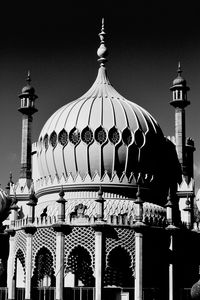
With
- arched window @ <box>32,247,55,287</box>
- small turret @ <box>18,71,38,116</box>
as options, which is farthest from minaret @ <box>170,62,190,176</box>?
arched window @ <box>32,247,55,287</box>

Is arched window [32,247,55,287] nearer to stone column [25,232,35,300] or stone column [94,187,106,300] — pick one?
stone column [25,232,35,300]

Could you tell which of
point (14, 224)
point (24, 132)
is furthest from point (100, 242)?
point (24, 132)

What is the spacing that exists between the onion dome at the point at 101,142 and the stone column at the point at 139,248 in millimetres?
4159

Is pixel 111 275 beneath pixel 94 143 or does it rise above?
beneath

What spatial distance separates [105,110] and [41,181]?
6.00 m

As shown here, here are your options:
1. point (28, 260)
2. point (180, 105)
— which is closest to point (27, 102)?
point (180, 105)

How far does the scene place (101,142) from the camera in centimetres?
4322

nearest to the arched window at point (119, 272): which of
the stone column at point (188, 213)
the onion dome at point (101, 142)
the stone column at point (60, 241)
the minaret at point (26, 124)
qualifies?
the stone column at point (60, 241)

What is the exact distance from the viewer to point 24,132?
51625 mm

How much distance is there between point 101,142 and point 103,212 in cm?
570

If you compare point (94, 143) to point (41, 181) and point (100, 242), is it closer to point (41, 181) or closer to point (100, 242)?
point (41, 181)

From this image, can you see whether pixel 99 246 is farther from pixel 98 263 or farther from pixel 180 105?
pixel 180 105

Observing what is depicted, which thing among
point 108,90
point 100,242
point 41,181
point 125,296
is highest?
point 108,90

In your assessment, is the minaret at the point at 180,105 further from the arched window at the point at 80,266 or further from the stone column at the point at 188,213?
the arched window at the point at 80,266
